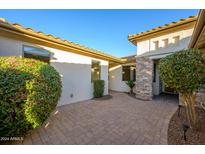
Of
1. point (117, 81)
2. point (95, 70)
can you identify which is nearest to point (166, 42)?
point (95, 70)

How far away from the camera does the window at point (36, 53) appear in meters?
4.90

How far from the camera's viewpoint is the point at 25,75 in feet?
8.82

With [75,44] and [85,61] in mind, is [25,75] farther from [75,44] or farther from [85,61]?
[85,61]

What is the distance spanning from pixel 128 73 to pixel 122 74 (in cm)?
68

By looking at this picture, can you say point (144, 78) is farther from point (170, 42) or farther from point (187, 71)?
point (187, 71)

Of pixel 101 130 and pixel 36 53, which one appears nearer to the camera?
pixel 101 130

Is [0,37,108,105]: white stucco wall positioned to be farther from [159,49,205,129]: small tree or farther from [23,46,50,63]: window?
[159,49,205,129]: small tree

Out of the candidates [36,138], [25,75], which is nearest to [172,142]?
[36,138]

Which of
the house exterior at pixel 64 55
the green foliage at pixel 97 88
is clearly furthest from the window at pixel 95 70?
the green foliage at pixel 97 88

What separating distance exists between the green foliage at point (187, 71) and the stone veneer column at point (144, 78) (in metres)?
4.36

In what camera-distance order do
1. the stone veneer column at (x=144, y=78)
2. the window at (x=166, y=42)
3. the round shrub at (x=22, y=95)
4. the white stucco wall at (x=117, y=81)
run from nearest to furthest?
the round shrub at (x=22, y=95) → the window at (x=166, y=42) → the stone veneer column at (x=144, y=78) → the white stucco wall at (x=117, y=81)

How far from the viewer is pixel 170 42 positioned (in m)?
6.71

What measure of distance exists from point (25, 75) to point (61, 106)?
372 cm

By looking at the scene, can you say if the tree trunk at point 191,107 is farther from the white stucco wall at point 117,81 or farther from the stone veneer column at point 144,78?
the white stucco wall at point 117,81
